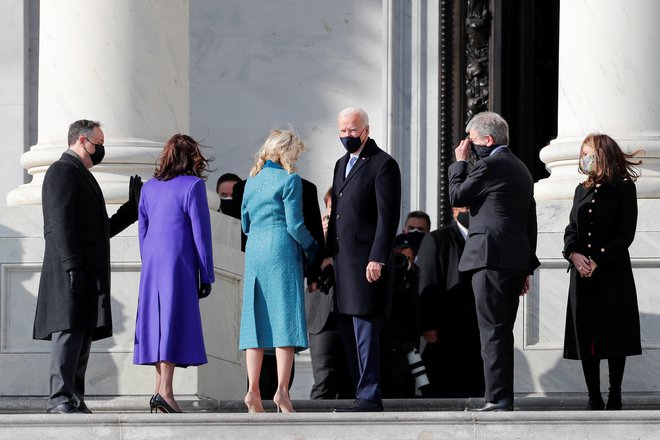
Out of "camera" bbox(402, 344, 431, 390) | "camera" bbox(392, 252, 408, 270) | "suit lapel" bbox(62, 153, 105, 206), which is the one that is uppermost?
"suit lapel" bbox(62, 153, 105, 206)

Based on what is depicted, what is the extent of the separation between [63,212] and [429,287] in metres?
3.68

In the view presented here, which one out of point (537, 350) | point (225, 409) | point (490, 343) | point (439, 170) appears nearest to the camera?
point (490, 343)

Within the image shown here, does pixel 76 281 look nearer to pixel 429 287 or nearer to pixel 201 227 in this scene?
pixel 201 227

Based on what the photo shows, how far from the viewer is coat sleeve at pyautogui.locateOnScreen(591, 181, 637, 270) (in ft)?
52.0

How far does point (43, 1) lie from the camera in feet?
59.7

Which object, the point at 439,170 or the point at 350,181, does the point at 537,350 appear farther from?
the point at 439,170

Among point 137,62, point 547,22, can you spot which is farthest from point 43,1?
point 547,22

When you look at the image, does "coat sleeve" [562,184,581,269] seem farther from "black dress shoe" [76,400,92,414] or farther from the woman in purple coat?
"black dress shoe" [76,400,92,414]

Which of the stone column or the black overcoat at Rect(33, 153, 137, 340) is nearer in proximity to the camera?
the black overcoat at Rect(33, 153, 137, 340)

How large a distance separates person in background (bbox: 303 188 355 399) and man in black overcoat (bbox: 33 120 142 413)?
2279mm

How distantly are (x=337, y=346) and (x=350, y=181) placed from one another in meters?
2.03

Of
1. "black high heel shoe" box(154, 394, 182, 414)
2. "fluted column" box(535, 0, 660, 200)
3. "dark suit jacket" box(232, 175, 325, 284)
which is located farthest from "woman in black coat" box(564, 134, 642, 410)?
"black high heel shoe" box(154, 394, 182, 414)

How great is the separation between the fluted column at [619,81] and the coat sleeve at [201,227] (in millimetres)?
3719

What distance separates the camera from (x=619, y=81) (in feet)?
58.3
